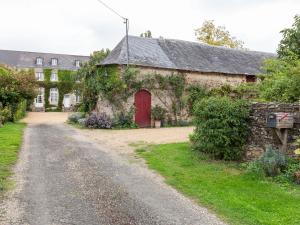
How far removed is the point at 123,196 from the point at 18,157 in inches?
198

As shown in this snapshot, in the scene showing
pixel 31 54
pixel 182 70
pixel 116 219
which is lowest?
pixel 116 219

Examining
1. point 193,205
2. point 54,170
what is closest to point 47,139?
point 54,170

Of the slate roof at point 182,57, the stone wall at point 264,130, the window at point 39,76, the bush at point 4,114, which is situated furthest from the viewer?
the window at point 39,76

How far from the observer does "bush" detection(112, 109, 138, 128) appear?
2061cm

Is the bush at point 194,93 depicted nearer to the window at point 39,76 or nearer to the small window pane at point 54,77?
the small window pane at point 54,77

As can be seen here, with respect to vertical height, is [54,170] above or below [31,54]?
below

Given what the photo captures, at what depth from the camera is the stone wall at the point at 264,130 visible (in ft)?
28.8

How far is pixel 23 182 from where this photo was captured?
7590mm

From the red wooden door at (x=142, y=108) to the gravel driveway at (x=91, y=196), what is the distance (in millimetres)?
10914

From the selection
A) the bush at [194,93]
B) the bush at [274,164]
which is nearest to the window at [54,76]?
the bush at [194,93]

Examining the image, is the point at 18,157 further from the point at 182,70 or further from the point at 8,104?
the point at 182,70

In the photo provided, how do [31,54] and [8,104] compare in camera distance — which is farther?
[31,54]

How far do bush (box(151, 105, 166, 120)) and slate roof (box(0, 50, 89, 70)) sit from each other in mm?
28687

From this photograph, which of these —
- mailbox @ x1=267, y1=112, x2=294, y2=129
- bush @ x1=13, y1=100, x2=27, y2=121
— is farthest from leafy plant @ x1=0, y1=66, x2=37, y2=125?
mailbox @ x1=267, y1=112, x2=294, y2=129
